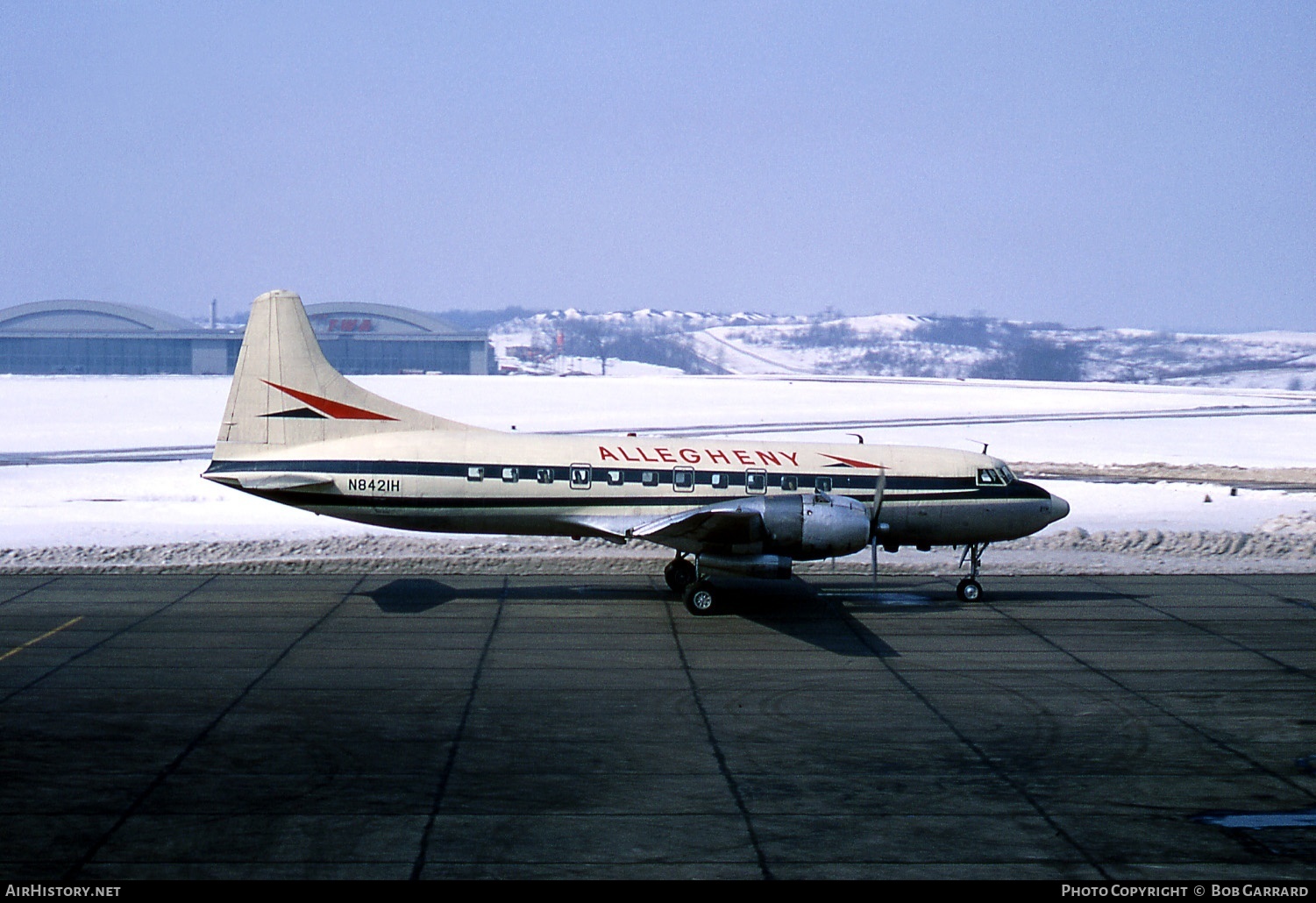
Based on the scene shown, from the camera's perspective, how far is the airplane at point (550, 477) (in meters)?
29.3

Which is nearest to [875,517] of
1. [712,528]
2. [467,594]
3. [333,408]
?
[712,528]

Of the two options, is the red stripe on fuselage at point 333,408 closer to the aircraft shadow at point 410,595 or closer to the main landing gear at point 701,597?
the aircraft shadow at point 410,595

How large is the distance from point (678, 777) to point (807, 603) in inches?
537

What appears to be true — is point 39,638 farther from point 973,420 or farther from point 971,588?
point 973,420

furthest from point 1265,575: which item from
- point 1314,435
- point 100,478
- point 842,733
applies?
point 1314,435

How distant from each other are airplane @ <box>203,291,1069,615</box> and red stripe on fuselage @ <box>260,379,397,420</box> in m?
0.03

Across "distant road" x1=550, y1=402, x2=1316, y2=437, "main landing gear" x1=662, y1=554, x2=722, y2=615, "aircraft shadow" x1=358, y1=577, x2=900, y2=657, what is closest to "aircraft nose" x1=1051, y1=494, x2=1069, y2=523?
Answer: "aircraft shadow" x1=358, y1=577, x2=900, y2=657

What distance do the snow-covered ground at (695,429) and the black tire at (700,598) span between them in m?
14.8

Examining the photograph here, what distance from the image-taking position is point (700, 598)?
2866 centimetres

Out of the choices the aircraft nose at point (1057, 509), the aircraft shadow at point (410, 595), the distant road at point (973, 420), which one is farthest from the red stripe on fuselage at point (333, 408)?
the distant road at point (973, 420)

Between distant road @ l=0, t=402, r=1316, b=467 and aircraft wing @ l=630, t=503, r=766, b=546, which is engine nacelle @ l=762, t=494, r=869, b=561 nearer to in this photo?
aircraft wing @ l=630, t=503, r=766, b=546

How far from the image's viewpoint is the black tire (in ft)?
94.0

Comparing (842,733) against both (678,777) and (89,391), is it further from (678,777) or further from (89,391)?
(89,391)
